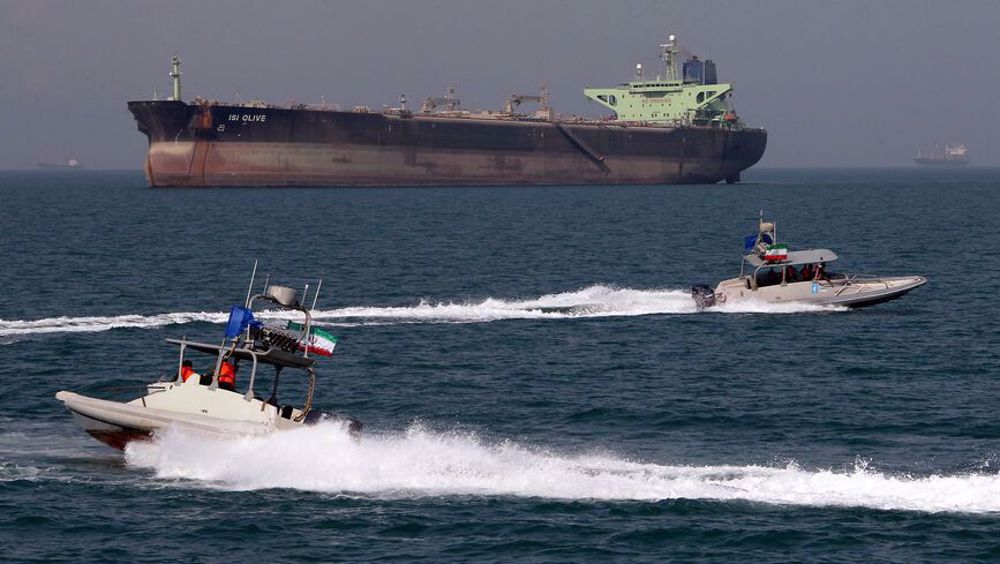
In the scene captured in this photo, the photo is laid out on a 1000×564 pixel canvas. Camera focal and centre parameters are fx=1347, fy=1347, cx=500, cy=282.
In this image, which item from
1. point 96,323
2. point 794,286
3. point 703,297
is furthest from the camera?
point 703,297

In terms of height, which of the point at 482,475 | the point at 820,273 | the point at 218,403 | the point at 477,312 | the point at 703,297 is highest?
the point at 820,273

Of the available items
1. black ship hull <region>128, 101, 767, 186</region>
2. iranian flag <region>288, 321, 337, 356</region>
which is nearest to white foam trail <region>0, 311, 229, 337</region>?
iranian flag <region>288, 321, 337, 356</region>

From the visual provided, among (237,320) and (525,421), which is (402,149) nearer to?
(525,421)

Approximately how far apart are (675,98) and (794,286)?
129958 mm

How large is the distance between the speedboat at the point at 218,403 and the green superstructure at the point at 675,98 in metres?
144

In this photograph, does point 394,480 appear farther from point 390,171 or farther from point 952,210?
point 390,171

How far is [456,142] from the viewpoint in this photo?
142 metres

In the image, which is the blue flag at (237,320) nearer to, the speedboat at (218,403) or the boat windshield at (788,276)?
the speedboat at (218,403)

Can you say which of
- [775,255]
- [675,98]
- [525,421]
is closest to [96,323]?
[525,421]

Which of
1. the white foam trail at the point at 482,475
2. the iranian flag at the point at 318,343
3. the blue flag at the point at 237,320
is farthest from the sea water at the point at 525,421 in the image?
the blue flag at the point at 237,320

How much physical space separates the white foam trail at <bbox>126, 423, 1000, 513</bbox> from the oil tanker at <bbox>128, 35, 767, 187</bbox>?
344 feet

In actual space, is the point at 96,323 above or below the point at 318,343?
below

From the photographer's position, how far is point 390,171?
140 metres

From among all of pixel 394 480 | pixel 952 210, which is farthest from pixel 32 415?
pixel 952 210
